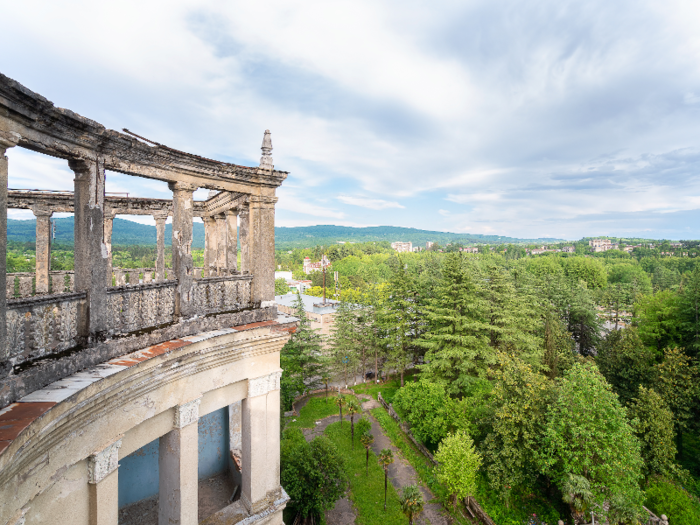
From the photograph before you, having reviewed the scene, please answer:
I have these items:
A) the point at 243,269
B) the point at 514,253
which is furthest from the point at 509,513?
the point at 514,253

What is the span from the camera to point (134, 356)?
197 inches

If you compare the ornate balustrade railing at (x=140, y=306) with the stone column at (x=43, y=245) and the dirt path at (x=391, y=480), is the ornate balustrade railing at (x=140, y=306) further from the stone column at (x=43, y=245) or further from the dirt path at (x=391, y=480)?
the dirt path at (x=391, y=480)

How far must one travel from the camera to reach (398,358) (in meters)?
29.0

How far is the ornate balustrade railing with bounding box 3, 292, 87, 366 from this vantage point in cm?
392

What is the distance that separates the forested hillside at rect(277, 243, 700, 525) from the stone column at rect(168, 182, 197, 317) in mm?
13613

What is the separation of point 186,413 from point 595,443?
622 inches

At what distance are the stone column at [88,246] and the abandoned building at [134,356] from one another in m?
0.02

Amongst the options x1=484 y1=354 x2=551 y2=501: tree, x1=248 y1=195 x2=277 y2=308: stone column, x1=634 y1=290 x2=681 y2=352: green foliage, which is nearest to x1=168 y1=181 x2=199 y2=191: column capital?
x1=248 y1=195 x2=277 y2=308: stone column

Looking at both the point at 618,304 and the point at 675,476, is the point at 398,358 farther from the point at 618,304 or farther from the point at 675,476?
the point at 618,304

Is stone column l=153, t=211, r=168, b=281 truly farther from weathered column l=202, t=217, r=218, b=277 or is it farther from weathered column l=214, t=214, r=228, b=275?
weathered column l=214, t=214, r=228, b=275

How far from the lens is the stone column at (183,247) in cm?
632

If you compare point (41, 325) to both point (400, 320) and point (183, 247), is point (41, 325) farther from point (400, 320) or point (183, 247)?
point (400, 320)

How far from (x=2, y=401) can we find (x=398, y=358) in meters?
27.5

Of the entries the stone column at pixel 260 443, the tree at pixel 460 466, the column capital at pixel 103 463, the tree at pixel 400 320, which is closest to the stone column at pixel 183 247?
the stone column at pixel 260 443
